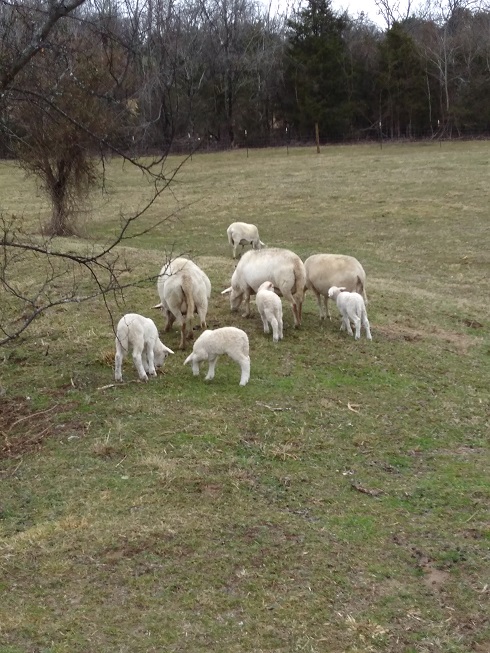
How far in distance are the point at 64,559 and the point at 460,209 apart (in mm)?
23507

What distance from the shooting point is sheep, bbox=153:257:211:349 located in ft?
32.0

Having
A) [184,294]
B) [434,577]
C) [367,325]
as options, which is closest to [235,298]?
[184,294]

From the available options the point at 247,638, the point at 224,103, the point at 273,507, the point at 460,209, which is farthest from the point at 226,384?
the point at 224,103

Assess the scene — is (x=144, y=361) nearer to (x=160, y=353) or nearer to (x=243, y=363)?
(x=160, y=353)

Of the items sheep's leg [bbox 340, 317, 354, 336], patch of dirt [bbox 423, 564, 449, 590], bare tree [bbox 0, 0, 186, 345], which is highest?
bare tree [bbox 0, 0, 186, 345]

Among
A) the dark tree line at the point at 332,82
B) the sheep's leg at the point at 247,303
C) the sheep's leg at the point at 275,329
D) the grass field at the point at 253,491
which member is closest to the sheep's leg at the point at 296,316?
the grass field at the point at 253,491

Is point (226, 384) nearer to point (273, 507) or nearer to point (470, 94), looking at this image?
point (273, 507)

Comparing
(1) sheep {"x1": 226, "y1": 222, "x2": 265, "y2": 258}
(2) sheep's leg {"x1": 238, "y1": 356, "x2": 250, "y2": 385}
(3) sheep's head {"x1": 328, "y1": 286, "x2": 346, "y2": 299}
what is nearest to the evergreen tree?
(1) sheep {"x1": 226, "y1": 222, "x2": 265, "y2": 258}

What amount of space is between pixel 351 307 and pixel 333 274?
33.4 inches

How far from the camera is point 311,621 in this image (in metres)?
4.91

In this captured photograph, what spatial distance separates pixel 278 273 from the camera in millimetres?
10844

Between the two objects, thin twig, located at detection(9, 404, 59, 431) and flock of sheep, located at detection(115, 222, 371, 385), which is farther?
flock of sheep, located at detection(115, 222, 371, 385)

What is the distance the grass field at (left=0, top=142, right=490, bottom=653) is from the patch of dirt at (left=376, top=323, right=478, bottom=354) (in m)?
0.05

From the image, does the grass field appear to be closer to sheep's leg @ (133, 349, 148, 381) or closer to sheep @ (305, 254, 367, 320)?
sheep's leg @ (133, 349, 148, 381)
